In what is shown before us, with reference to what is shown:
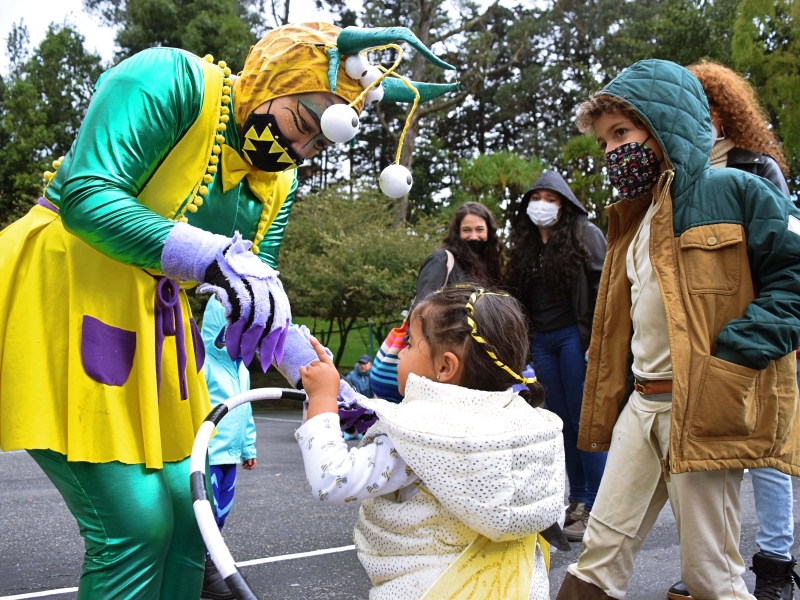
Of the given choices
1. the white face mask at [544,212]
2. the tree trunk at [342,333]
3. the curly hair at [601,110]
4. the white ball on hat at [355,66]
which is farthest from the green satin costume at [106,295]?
the tree trunk at [342,333]

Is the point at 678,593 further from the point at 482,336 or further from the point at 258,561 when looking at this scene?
the point at 482,336

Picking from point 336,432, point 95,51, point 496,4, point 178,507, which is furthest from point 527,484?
point 95,51

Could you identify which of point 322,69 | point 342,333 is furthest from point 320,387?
point 342,333

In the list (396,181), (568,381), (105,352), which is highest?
(396,181)

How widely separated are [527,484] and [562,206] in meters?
3.30

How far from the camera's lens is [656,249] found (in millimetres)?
2609

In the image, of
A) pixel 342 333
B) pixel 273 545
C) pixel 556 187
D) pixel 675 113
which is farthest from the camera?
pixel 342 333

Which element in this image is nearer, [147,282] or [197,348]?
[147,282]

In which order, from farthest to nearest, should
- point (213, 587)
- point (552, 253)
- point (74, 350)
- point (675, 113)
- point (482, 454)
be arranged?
point (552, 253), point (213, 587), point (675, 113), point (74, 350), point (482, 454)

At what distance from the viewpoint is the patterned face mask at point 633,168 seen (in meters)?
2.73

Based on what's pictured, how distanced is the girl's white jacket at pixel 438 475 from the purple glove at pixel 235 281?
23 centimetres

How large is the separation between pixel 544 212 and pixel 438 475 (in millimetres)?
3293

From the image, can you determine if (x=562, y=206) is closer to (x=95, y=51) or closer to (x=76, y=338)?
(x=76, y=338)

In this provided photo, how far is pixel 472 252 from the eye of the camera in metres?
4.57
